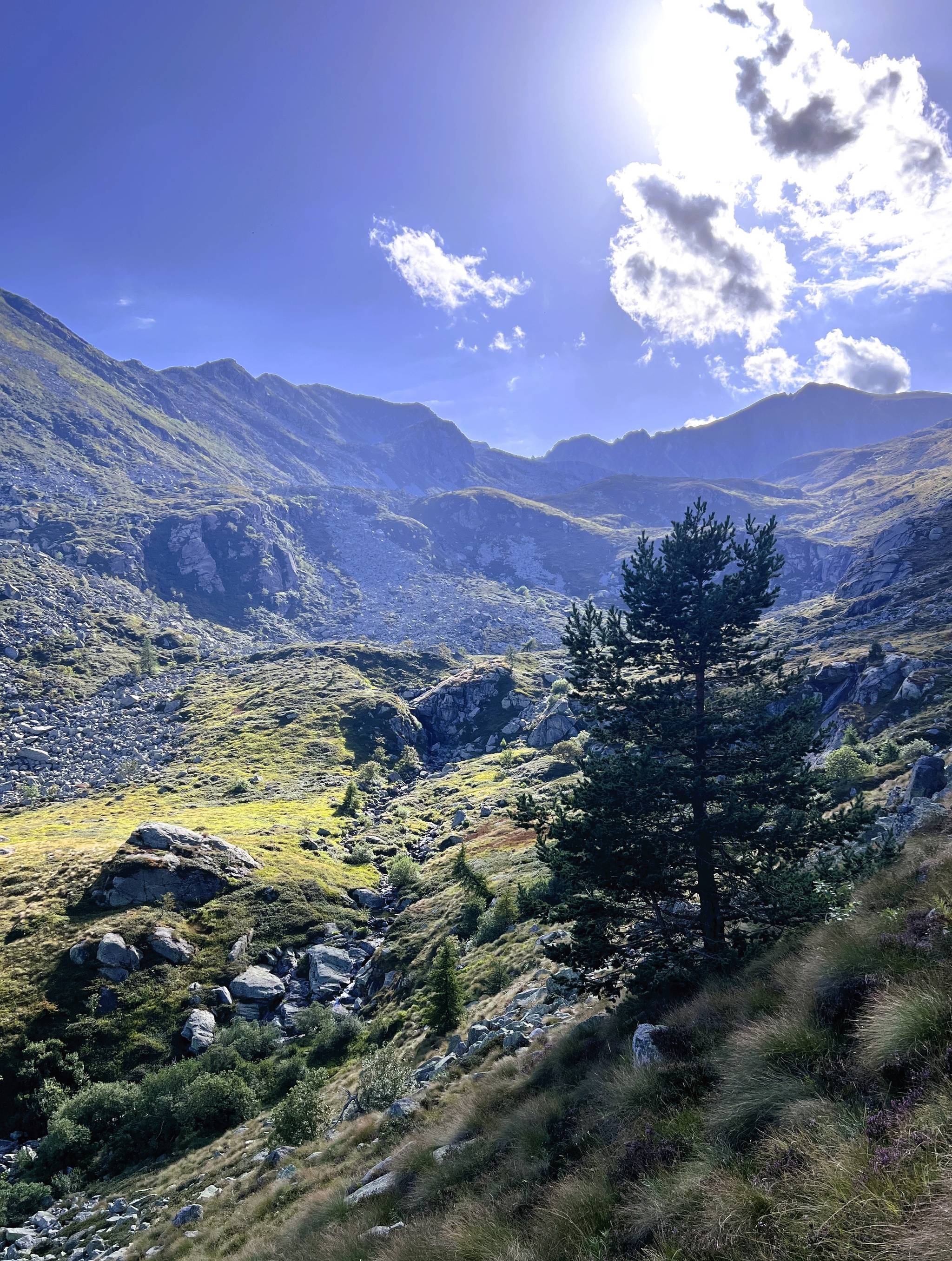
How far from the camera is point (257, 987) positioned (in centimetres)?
3988

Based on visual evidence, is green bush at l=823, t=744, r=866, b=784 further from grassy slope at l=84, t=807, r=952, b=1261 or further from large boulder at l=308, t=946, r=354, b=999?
large boulder at l=308, t=946, r=354, b=999

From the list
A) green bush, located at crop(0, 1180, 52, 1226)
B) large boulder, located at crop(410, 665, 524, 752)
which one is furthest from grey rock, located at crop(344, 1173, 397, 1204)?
large boulder, located at crop(410, 665, 524, 752)

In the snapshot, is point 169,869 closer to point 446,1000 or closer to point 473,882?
point 473,882

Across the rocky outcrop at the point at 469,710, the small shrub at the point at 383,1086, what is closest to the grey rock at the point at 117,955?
the small shrub at the point at 383,1086

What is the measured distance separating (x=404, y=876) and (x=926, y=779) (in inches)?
1924

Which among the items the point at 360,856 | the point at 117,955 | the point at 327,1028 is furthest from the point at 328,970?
the point at 360,856

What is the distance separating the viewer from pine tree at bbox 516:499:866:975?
629 inches

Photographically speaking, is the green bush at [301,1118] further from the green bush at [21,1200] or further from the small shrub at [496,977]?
the green bush at [21,1200]

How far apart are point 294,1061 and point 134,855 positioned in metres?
27.2

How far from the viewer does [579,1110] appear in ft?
33.6

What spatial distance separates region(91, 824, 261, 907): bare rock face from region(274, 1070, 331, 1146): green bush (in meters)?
31.3

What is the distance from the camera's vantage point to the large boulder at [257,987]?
39281 mm

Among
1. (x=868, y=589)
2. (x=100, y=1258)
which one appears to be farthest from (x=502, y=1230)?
(x=868, y=589)

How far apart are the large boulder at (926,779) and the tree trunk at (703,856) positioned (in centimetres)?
2111
